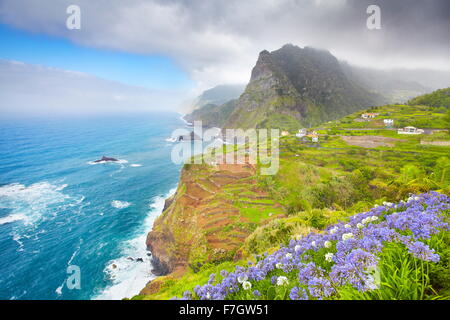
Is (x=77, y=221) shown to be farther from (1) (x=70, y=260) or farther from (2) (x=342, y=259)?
(2) (x=342, y=259)

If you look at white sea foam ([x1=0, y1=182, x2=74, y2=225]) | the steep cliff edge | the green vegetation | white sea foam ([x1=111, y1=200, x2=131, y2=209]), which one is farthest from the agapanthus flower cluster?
white sea foam ([x1=0, y1=182, x2=74, y2=225])

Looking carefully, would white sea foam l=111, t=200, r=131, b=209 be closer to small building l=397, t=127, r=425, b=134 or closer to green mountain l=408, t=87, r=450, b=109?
small building l=397, t=127, r=425, b=134

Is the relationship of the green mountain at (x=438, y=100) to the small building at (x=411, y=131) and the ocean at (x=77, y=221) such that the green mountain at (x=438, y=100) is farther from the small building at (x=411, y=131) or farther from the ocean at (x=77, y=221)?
the ocean at (x=77, y=221)

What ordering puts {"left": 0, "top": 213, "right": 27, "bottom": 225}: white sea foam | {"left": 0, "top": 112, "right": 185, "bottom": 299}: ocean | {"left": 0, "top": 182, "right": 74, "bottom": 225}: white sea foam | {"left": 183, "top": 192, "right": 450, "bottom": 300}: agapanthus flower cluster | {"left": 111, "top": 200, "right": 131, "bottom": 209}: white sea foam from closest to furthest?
{"left": 183, "top": 192, "right": 450, "bottom": 300}: agapanthus flower cluster, {"left": 0, "top": 112, "right": 185, "bottom": 299}: ocean, {"left": 0, "top": 213, "right": 27, "bottom": 225}: white sea foam, {"left": 0, "top": 182, "right": 74, "bottom": 225}: white sea foam, {"left": 111, "top": 200, "right": 131, "bottom": 209}: white sea foam

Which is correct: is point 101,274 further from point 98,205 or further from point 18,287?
point 98,205

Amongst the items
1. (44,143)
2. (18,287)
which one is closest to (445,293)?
(18,287)
